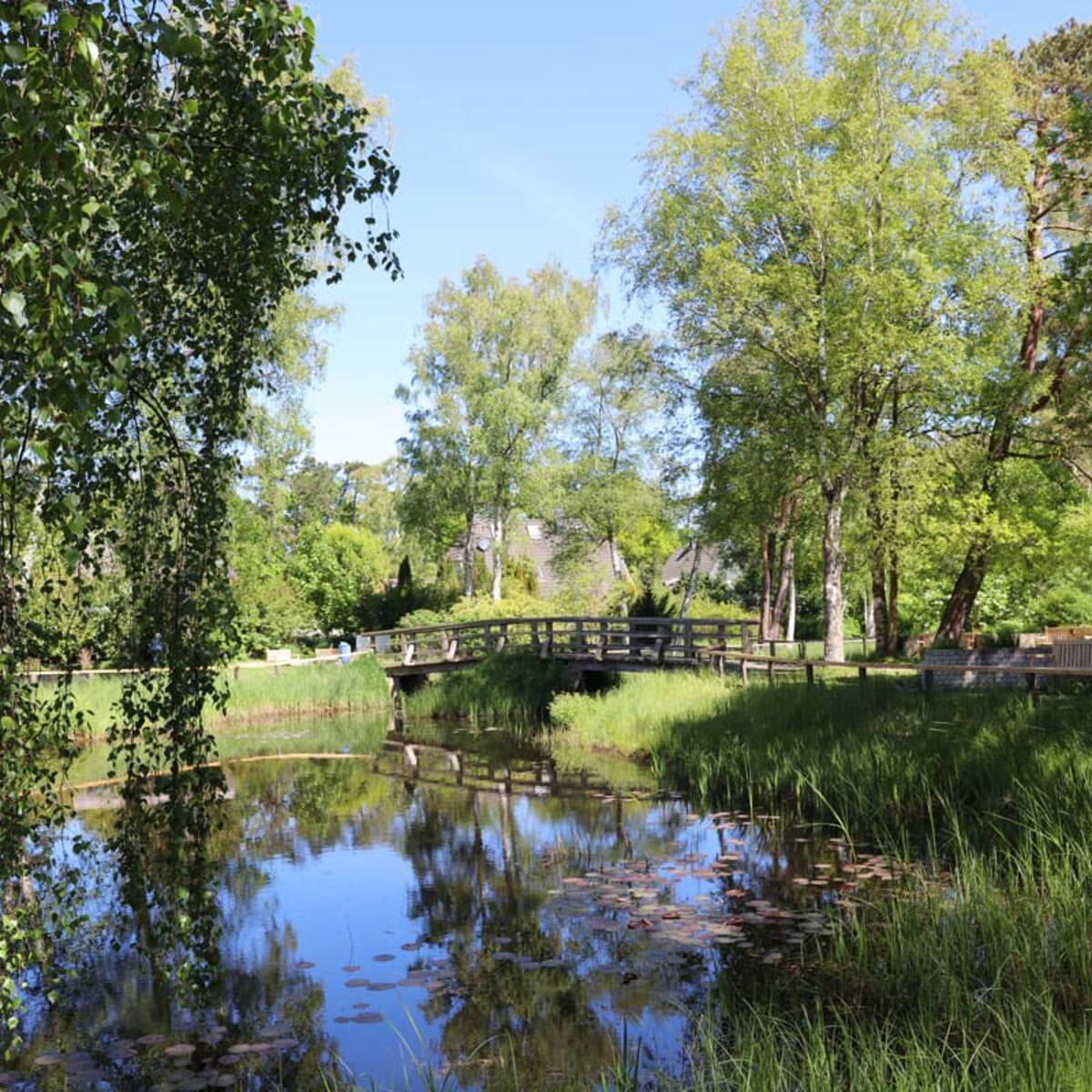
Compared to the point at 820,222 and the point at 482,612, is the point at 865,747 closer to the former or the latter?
the point at 820,222

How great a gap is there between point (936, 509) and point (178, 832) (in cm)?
1959

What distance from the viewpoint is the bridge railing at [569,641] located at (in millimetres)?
21766

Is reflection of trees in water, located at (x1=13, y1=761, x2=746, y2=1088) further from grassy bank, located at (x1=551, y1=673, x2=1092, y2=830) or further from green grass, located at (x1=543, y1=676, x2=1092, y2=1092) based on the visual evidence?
grassy bank, located at (x1=551, y1=673, x2=1092, y2=830)

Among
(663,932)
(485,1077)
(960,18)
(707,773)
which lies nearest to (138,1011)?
(485,1077)

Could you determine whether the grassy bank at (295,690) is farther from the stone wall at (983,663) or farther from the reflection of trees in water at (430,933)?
the stone wall at (983,663)

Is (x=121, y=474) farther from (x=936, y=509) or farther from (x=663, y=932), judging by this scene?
(x=936, y=509)

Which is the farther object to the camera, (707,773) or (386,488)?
(386,488)

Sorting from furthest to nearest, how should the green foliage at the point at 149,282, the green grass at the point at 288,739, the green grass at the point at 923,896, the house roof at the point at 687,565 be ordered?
1. the house roof at the point at 687,565
2. the green grass at the point at 288,739
3. the green grass at the point at 923,896
4. the green foliage at the point at 149,282

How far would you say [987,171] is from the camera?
856 inches

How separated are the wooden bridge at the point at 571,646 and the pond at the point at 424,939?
781 centimetres

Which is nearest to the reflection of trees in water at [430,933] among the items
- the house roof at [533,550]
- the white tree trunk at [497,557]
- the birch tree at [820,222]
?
the birch tree at [820,222]

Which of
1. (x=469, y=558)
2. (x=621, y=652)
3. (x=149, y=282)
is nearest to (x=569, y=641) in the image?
(x=621, y=652)

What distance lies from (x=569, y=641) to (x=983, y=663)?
357 inches

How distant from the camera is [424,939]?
8477 mm
